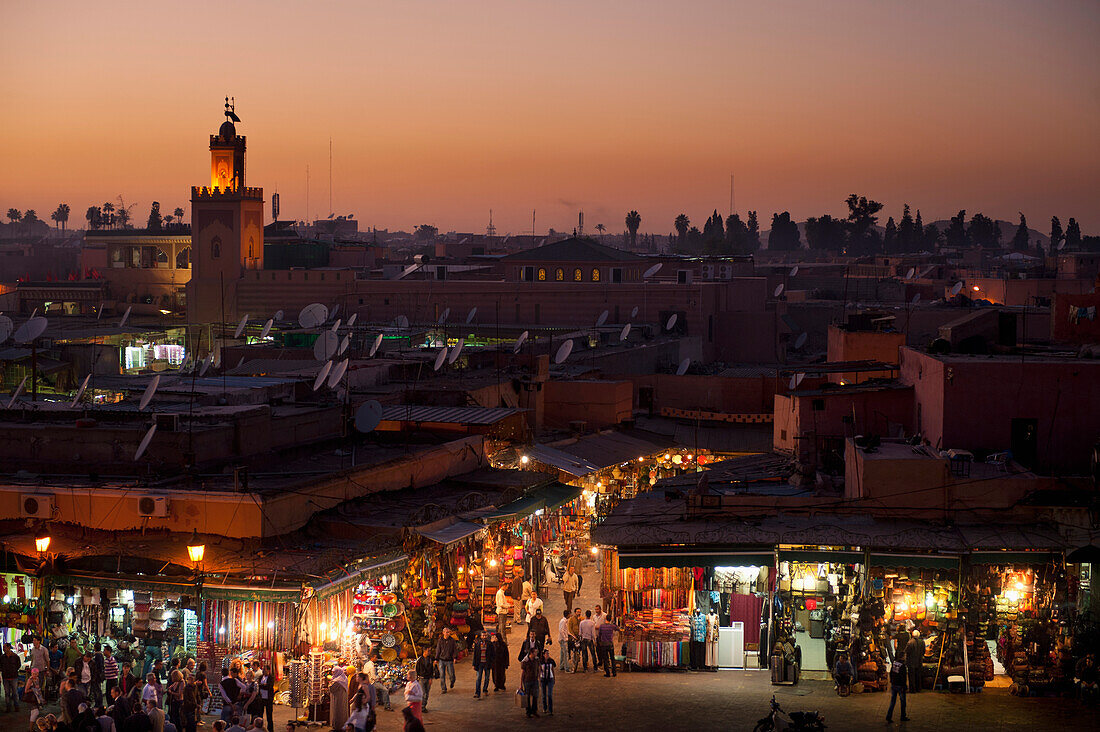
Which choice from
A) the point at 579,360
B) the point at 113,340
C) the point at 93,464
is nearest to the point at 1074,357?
the point at 93,464

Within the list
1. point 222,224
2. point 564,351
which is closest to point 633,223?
point 222,224

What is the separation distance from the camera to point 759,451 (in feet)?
91.2

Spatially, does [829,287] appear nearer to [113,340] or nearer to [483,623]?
[113,340]

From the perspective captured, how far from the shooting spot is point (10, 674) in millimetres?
14328

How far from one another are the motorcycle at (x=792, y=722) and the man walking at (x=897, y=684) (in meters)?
1.39

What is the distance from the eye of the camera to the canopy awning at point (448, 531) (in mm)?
16000

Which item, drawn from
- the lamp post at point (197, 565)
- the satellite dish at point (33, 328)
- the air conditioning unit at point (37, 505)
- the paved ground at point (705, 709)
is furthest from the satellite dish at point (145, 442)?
the satellite dish at point (33, 328)

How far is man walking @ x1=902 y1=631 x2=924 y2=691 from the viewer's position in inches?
581

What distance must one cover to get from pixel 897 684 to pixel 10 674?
9.60 meters

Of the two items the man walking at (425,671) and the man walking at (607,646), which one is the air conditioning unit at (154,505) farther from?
the man walking at (607,646)

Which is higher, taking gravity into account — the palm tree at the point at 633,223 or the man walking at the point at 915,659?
the palm tree at the point at 633,223

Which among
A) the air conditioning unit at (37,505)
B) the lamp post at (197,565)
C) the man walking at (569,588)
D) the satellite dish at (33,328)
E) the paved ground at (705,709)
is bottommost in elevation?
the paved ground at (705,709)

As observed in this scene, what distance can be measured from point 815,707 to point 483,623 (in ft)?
17.1

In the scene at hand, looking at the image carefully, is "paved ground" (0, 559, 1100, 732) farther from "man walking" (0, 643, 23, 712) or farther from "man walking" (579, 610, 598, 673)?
"man walking" (579, 610, 598, 673)
